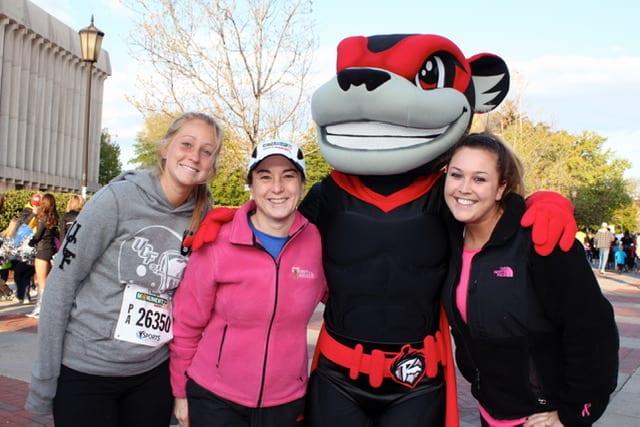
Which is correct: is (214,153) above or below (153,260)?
above

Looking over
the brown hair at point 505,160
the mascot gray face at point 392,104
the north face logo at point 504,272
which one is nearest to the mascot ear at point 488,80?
the mascot gray face at point 392,104

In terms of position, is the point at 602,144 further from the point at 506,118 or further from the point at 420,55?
the point at 420,55

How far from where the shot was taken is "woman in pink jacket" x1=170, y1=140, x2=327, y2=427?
2.60m

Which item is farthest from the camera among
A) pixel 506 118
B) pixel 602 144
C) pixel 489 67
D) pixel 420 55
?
pixel 602 144

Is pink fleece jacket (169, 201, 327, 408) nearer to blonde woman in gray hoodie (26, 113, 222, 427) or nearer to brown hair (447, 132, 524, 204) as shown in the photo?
blonde woman in gray hoodie (26, 113, 222, 427)

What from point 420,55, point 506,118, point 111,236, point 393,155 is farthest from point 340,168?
point 506,118

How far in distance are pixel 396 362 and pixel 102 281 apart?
1.40 m

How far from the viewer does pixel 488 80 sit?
3.40 metres

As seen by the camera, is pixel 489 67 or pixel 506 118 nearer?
pixel 489 67

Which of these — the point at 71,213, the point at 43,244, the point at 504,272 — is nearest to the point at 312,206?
the point at 504,272

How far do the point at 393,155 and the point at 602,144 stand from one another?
4471 centimetres

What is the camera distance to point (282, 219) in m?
2.71

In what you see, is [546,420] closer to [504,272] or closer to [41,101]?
[504,272]

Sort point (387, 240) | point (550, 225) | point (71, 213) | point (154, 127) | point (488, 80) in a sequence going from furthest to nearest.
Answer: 1. point (154, 127)
2. point (71, 213)
3. point (488, 80)
4. point (387, 240)
5. point (550, 225)
